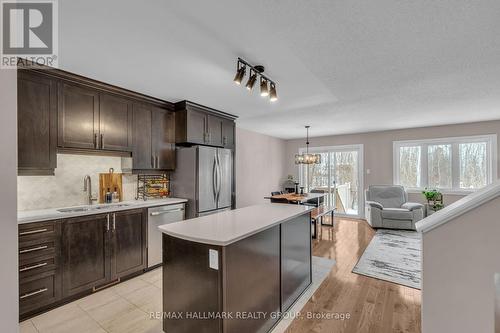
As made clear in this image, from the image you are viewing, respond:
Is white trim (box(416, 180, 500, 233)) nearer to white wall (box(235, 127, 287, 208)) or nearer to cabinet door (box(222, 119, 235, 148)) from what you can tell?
cabinet door (box(222, 119, 235, 148))

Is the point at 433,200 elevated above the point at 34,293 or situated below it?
above

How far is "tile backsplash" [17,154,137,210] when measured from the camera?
2.55 metres

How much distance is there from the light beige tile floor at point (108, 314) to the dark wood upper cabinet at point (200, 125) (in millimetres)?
2174

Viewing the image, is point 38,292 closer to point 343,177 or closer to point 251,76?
point 251,76

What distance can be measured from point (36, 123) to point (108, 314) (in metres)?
2.08

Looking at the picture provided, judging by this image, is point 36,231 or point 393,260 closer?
point 36,231

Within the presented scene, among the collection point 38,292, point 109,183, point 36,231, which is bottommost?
point 38,292

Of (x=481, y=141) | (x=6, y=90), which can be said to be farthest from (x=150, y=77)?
(x=481, y=141)

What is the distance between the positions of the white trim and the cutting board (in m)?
3.54

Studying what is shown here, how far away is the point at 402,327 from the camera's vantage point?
2027mm

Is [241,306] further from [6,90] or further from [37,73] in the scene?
[37,73]

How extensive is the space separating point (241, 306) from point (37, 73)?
3050mm

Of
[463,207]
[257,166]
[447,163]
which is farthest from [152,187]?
[447,163]

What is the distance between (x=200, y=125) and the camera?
385 centimetres
